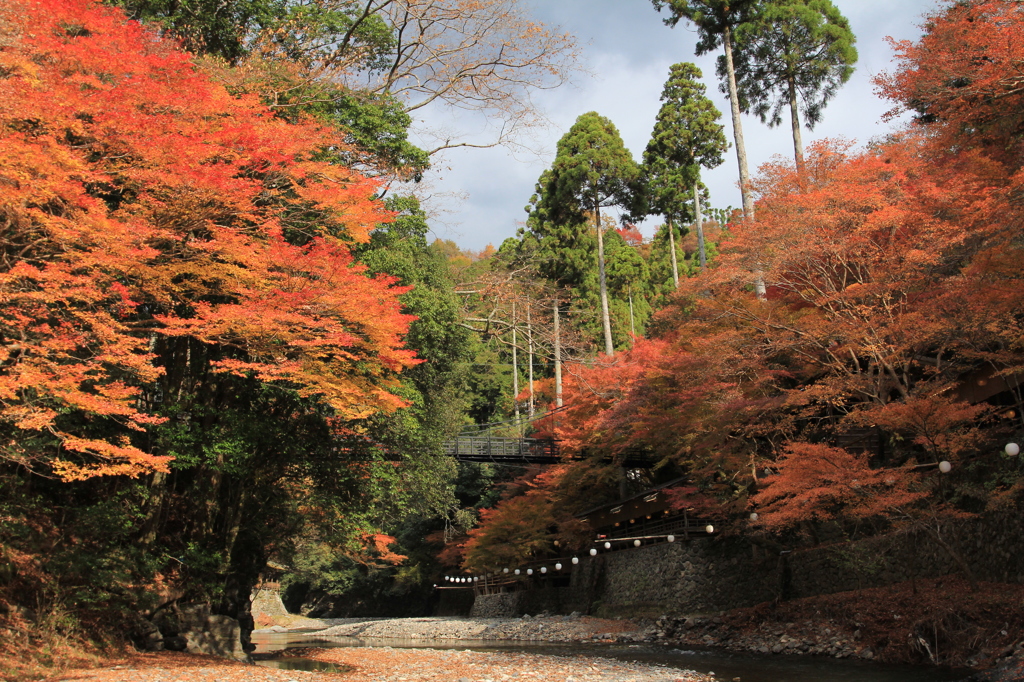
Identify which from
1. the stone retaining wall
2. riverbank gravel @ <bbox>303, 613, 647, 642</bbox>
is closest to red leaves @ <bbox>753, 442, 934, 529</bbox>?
the stone retaining wall

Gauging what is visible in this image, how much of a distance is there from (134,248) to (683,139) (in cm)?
2084

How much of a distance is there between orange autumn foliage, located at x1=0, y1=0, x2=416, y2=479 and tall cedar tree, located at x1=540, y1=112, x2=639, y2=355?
16583 mm

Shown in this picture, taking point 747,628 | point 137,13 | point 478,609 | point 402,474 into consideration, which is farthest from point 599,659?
point 478,609

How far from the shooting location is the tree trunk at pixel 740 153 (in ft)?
49.3

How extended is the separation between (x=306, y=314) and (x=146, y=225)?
223 centimetres

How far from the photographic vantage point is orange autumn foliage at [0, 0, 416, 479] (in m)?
7.19

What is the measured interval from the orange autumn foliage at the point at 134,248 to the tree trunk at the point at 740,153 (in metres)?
8.57

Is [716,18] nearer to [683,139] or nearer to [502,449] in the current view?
[683,139]

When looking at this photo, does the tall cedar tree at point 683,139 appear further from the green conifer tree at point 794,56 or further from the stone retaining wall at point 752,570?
the stone retaining wall at point 752,570

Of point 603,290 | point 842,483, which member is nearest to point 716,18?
point 603,290

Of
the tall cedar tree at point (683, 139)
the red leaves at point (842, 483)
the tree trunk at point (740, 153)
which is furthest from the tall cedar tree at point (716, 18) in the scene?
the red leaves at point (842, 483)

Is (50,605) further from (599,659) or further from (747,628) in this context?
(747,628)

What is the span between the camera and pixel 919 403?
30.4 feet

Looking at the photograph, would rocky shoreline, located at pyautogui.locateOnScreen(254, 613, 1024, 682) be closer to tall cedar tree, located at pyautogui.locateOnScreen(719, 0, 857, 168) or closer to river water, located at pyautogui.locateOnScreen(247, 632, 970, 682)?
river water, located at pyautogui.locateOnScreen(247, 632, 970, 682)
